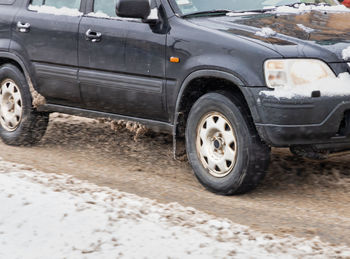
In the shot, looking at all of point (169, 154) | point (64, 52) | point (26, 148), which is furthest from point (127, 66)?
point (26, 148)

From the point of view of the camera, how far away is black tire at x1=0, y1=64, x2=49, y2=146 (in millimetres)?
7340

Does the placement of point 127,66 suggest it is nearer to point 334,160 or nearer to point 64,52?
point 64,52

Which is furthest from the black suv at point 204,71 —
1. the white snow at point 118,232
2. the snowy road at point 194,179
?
the white snow at point 118,232

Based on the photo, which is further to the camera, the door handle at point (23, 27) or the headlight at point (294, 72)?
the door handle at point (23, 27)

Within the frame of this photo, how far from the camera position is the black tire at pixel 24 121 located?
7.34 meters

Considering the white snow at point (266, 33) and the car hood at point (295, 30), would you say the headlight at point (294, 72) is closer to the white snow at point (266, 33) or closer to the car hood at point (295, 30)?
the car hood at point (295, 30)

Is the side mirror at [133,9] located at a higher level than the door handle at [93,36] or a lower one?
higher

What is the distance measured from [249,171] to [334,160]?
1.69m

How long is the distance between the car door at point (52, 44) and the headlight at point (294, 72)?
7.01 ft

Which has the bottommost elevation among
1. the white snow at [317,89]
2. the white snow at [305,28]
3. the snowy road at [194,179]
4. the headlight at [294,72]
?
the snowy road at [194,179]

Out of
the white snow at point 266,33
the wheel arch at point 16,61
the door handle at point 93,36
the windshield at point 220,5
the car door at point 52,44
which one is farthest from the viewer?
the wheel arch at point 16,61

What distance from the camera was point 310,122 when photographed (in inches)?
206

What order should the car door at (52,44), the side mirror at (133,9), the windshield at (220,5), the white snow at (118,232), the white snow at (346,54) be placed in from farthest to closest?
the car door at (52,44) → the windshield at (220,5) → the side mirror at (133,9) → the white snow at (346,54) → the white snow at (118,232)

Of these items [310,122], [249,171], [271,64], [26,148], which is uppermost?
[271,64]
